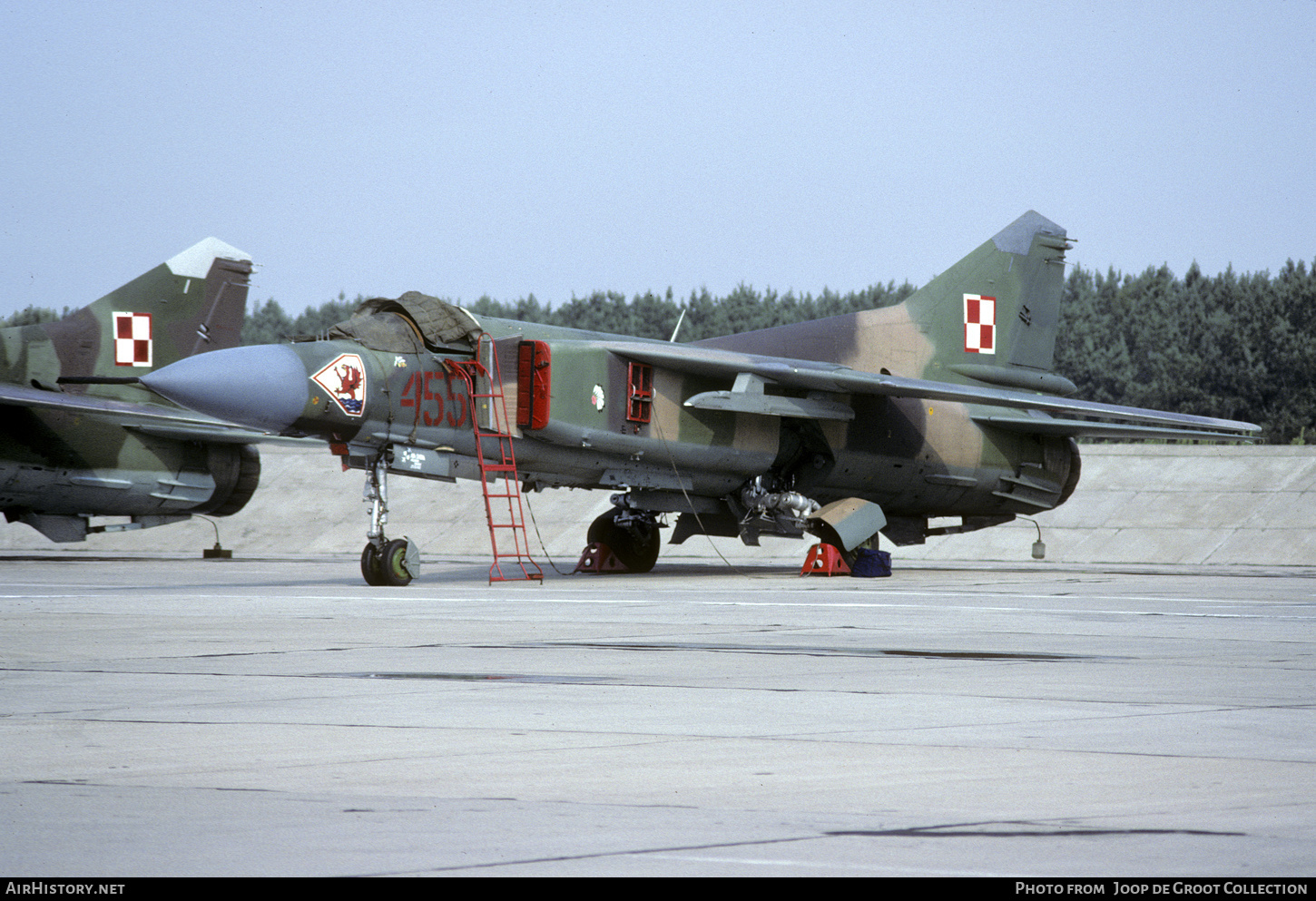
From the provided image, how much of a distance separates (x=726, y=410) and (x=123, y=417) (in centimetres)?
1066

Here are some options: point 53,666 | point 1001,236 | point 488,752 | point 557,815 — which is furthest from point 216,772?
point 1001,236

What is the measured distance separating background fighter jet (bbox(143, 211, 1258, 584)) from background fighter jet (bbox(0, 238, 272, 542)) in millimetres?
6373

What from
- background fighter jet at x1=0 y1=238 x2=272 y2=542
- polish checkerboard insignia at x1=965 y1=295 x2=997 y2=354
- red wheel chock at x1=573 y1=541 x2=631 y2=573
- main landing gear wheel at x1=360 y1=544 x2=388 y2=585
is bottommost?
red wheel chock at x1=573 y1=541 x2=631 y2=573

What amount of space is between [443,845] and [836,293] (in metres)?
83.3

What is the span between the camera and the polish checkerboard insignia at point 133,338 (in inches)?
1001

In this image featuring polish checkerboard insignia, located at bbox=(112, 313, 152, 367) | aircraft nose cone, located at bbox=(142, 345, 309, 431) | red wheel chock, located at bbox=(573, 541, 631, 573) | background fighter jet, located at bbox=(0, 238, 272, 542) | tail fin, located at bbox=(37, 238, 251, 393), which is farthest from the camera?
polish checkerboard insignia, located at bbox=(112, 313, 152, 367)

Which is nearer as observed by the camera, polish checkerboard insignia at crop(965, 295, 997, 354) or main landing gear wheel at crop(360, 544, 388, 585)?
main landing gear wheel at crop(360, 544, 388, 585)

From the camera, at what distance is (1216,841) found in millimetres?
3623

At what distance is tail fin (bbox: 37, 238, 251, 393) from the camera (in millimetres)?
24984

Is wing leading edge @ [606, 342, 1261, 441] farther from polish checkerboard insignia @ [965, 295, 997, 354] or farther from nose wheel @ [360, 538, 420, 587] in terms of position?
nose wheel @ [360, 538, 420, 587]

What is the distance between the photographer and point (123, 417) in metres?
23.9

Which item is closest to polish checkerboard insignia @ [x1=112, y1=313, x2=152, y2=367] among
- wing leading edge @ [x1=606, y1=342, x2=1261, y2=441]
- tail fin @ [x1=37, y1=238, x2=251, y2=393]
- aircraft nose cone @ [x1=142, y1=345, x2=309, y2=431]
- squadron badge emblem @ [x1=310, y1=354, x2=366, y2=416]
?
tail fin @ [x1=37, y1=238, x2=251, y2=393]

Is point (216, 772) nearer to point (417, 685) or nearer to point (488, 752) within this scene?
point (488, 752)

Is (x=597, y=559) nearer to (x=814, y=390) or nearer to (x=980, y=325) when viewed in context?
(x=814, y=390)
